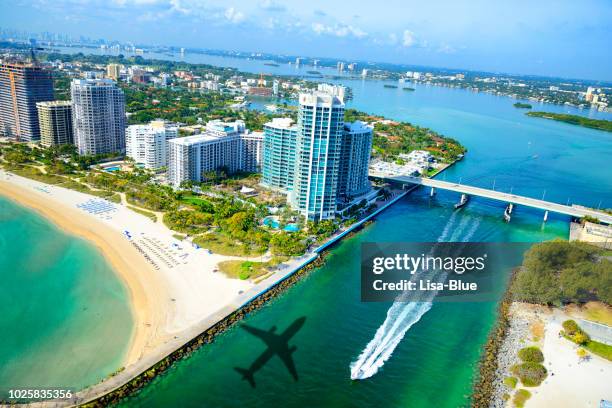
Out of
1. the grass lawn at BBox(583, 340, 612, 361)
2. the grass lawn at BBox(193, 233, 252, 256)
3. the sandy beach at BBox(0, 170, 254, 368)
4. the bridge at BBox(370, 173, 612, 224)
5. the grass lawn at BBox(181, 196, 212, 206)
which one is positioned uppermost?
the bridge at BBox(370, 173, 612, 224)

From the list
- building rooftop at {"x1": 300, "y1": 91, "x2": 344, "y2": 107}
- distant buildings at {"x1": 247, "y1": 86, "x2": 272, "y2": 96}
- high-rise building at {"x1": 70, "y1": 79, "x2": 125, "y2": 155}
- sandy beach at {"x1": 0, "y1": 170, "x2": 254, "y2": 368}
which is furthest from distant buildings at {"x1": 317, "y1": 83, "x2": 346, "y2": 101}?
distant buildings at {"x1": 247, "y1": 86, "x2": 272, "y2": 96}

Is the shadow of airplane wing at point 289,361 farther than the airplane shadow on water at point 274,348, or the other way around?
the shadow of airplane wing at point 289,361

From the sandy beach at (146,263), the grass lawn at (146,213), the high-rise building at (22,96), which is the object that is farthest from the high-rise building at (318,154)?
the high-rise building at (22,96)

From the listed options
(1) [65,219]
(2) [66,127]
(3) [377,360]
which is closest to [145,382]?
(3) [377,360]

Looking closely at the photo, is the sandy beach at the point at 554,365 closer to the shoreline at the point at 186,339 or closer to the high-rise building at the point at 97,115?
the shoreline at the point at 186,339

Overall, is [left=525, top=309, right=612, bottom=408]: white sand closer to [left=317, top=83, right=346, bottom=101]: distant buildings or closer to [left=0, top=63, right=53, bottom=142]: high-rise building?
[left=317, top=83, right=346, bottom=101]: distant buildings

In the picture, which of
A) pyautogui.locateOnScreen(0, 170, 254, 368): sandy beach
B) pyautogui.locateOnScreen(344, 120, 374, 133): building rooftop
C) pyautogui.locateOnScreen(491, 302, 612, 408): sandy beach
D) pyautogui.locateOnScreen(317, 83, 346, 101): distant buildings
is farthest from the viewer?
pyautogui.locateOnScreen(344, 120, 374, 133): building rooftop
